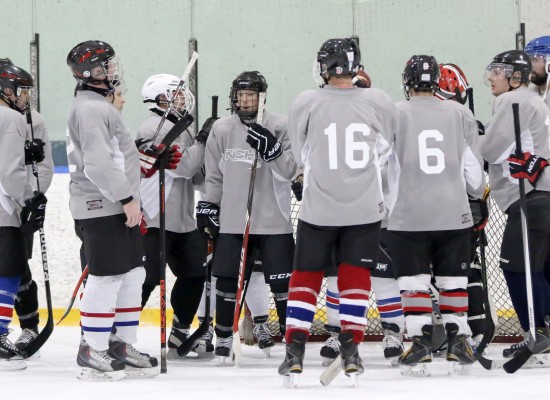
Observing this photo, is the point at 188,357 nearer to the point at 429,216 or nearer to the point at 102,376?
the point at 102,376

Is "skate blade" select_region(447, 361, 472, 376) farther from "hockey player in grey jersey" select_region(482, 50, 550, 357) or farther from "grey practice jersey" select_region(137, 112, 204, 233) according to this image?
"grey practice jersey" select_region(137, 112, 204, 233)

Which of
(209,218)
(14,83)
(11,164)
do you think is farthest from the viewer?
(209,218)

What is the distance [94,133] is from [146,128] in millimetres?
745

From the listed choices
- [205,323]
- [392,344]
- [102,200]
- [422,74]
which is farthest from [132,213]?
[392,344]

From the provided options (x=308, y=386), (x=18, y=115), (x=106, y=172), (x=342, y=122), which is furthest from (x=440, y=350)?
(x=18, y=115)

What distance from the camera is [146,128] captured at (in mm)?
4688

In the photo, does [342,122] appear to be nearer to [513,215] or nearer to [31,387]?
[513,215]

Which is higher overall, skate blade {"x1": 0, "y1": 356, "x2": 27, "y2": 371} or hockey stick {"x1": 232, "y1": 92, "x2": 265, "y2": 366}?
hockey stick {"x1": 232, "y1": 92, "x2": 265, "y2": 366}

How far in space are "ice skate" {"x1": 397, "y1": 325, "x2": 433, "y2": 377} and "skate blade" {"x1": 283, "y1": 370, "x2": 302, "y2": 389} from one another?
1.60 feet

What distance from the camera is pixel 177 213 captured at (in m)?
4.74

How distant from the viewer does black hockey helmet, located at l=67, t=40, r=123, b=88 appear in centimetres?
409

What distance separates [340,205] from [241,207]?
86cm

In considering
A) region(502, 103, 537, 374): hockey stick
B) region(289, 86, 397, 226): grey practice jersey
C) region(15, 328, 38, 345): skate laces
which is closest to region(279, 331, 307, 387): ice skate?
region(289, 86, 397, 226): grey practice jersey

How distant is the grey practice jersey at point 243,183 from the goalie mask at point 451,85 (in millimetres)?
644
